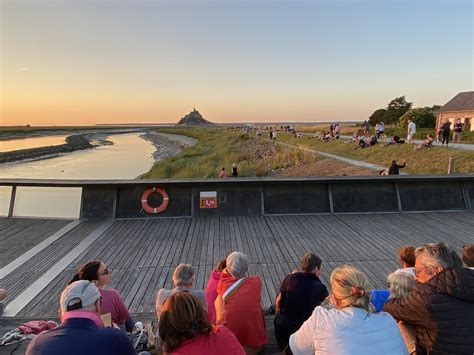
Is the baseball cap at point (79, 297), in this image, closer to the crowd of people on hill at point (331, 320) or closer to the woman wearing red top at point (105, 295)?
the crowd of people on hill at point (331, 320)

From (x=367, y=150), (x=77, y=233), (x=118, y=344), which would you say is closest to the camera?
(x=118, y=344)

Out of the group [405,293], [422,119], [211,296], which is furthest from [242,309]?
[422,119]

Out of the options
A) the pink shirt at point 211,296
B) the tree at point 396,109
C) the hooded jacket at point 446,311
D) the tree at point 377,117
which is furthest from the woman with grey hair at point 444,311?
the tree at point 377,117

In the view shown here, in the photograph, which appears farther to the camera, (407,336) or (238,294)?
(238,294)

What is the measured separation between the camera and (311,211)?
916 cm

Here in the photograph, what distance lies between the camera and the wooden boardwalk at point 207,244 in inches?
206

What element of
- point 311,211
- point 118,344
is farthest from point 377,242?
point 118,344

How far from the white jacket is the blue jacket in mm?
1139

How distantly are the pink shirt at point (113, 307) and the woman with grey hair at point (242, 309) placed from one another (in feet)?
2.83

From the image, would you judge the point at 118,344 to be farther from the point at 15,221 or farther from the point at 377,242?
the point at 15,221

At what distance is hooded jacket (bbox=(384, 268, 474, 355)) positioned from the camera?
214 centimetres

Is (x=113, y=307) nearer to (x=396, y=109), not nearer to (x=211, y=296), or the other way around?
(x=211, y=296)

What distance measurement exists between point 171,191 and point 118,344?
707cm

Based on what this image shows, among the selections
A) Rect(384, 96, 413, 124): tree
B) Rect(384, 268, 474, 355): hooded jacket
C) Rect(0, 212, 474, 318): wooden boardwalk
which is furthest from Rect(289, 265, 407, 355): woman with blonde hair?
Rect(384, 96, 413, 124): tree
